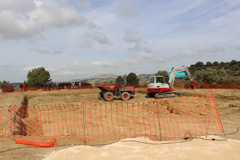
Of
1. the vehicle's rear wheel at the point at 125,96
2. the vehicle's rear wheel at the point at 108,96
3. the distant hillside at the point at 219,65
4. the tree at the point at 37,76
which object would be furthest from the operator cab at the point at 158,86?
the distant hillside at the point at 219,65

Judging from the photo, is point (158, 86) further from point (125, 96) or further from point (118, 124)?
point (118, 124)

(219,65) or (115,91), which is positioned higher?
(219,65)

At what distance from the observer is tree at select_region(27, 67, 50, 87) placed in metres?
55.0

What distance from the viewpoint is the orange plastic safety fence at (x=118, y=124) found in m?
8.12

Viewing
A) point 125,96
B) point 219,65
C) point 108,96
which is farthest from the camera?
point 219,65

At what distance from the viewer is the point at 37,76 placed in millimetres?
55688

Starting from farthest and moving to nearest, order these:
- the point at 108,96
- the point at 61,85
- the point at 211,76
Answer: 1. the point at 211,76
2. the point at 61,85
3. the point at 108,96

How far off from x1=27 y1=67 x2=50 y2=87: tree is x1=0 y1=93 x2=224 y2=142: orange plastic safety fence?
4527cm

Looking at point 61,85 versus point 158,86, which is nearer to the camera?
point 158,86

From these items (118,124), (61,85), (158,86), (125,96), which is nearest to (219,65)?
(61,85)

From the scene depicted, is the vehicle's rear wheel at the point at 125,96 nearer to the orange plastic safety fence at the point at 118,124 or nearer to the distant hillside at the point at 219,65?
the orange plastic safety fence at the point at 118,124

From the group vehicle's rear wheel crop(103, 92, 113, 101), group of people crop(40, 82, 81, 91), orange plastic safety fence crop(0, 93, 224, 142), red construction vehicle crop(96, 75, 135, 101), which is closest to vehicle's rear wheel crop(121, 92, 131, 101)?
red construction vehicle crop(96, 75, 135, 101)

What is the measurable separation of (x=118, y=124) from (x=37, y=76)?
5254 centimetres

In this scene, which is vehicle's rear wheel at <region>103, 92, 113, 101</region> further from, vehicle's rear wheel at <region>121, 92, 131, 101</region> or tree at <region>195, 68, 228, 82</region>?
tree at <region>195, 68, 228, 82</region>
